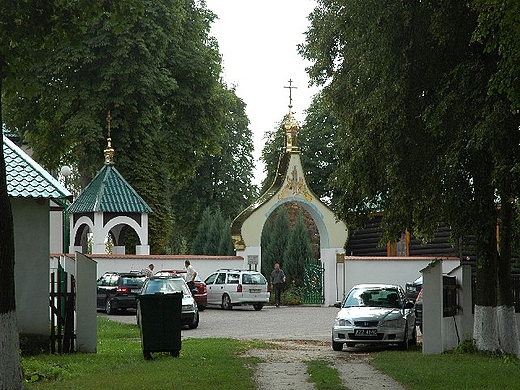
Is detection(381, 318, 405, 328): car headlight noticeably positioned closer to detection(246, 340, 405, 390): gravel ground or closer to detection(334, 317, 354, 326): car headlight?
detection(334, 317, 354, 326): car headlight

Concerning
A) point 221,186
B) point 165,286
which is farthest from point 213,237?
point 165,286

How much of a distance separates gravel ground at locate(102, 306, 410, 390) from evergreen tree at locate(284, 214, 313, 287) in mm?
5094

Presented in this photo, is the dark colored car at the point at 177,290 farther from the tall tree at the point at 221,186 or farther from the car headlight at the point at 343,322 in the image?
the tall tree at the point at 221,186

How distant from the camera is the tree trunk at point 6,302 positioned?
14.2 m

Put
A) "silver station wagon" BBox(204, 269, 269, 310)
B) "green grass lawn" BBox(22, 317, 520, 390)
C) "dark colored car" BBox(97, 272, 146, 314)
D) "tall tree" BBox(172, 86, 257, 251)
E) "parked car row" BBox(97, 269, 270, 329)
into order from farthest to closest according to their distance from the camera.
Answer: "tall tree" BBox(172, 86, 257, 251) < "silver station wagon" BBox(204, 269, 269, 310) < "parked car row" BBox(97, 269, 270, 329) < "dark colored car" BBox(97, 272, 146, 314) < "green grass lawn" BBox(22, 317, 520, 390)

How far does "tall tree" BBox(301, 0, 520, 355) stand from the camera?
18.8 m

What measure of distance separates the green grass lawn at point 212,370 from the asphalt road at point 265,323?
6.09 meters

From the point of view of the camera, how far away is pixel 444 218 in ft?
67.4

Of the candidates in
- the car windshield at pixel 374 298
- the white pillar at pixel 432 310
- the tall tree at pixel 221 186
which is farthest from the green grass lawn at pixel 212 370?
the tall tree at pixel 221 186

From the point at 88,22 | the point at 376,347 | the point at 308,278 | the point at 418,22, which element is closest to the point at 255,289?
the point at 308,278

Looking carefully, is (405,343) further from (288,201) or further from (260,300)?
(288,201)

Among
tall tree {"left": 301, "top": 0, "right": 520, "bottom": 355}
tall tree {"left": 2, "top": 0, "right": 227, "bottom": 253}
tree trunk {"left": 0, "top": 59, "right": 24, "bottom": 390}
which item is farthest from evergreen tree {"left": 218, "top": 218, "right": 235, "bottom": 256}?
tree trunk {"left": 0, "top": 59, "right": 24, "bottom": 390}

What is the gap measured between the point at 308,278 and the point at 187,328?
15727 millimetres

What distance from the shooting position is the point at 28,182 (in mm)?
20203
